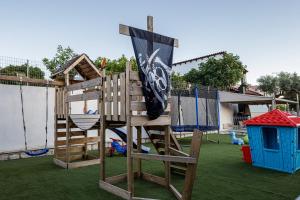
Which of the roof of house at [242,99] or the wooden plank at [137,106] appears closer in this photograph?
the wooden plank at [137,106]

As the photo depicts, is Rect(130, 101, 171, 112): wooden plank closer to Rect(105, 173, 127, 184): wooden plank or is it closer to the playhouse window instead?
Rect(105, 173, 127, 184): wooden plank

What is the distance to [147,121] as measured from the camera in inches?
210

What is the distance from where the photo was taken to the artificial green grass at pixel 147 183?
5094 millimetres

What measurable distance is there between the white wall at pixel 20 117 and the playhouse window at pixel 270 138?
876 centimetres

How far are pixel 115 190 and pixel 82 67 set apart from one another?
542cm

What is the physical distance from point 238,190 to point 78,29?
14877mm

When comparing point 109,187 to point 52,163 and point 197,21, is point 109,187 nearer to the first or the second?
point 52,163

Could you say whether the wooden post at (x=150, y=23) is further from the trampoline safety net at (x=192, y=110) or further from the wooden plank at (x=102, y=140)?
the trampoline safety net at (x=192, y=110)

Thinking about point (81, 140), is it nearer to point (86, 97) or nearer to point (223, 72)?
point (86, 97)

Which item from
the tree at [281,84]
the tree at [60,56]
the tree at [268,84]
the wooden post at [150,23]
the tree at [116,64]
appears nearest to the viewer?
the wooden post at [150,23]

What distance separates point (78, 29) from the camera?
16.2 meters

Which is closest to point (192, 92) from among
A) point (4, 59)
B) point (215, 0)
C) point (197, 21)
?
point (197, 21)

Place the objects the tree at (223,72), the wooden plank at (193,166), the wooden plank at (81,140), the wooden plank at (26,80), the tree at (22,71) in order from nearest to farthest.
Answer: the wooden plank at (193,166) < the wooden plank at (26,80) < the wooden plank at (81,140) < the tree at (22,71) < the tree at (223,72)

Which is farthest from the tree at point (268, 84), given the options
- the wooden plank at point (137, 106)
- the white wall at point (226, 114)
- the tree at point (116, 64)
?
the wooden plank at point (137, 106)
